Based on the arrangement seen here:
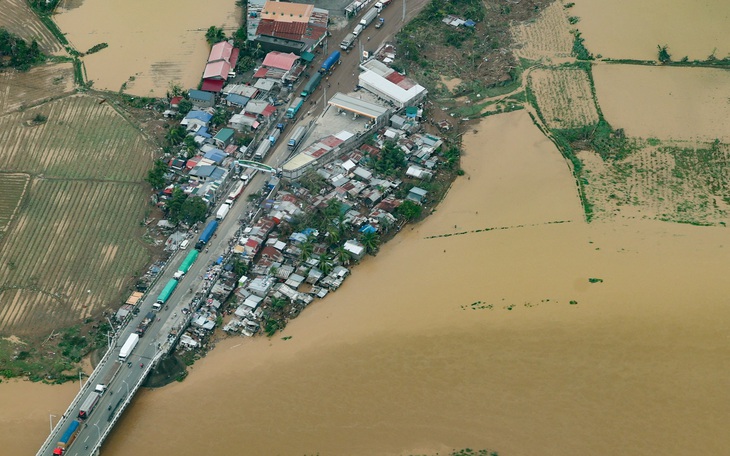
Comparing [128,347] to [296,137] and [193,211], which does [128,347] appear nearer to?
[193,211]

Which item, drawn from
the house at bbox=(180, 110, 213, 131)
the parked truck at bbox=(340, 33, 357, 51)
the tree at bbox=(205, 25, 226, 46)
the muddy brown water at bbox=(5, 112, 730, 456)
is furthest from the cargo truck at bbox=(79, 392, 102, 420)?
the parked truck at bbox=(340, 33, 357, 51)

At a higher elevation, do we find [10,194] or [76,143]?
[76,143]

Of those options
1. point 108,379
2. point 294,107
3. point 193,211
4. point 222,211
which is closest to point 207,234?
point 193,211

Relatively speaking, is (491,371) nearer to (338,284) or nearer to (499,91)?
(338,284)

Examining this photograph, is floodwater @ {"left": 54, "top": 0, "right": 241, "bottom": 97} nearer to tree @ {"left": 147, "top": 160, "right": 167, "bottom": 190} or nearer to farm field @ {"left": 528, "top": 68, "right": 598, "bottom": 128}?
tree @ {"left": 147, "top": 160, "right": 167, "bottom": 190}

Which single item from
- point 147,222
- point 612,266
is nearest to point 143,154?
point 147,222

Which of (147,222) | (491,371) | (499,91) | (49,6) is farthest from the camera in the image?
(49,6)

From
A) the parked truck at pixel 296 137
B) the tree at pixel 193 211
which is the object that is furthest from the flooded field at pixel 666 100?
the tree at pixel 193 211
